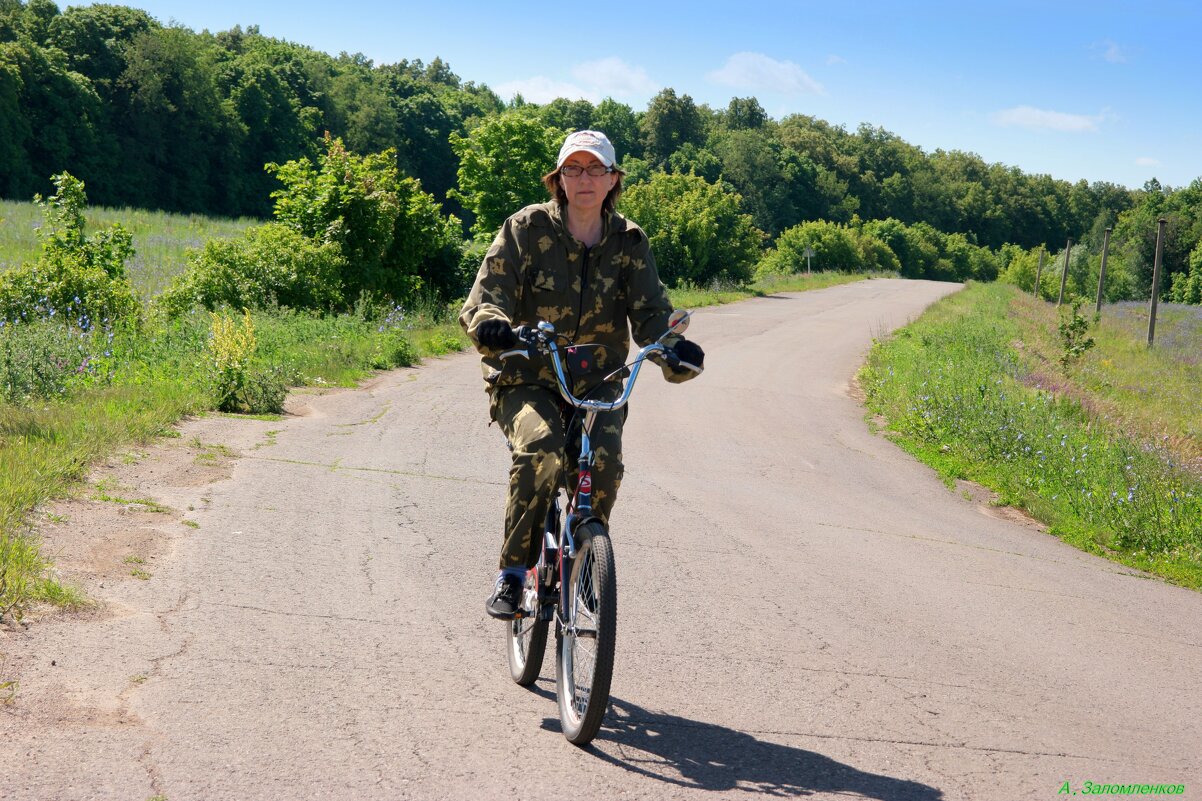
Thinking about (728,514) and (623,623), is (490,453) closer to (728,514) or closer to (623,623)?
Answer: (728,514)

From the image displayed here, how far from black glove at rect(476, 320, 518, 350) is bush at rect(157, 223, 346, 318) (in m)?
14.3

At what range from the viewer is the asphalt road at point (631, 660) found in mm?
3660

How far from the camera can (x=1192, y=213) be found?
11181 cm

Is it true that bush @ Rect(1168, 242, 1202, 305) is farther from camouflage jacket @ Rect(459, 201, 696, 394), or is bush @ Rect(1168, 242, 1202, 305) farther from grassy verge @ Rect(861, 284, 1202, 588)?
camouflage jacket @ Rect(459, 201, 696, 394)

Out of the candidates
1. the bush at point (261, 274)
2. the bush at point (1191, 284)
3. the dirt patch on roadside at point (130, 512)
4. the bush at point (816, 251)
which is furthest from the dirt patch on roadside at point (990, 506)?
the bush at point (1191, 284)

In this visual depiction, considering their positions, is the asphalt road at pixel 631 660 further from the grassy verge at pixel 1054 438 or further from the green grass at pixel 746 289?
the green grass at pixel 746 289

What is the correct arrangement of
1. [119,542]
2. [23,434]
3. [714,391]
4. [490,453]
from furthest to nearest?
1. [714,391]
2. [490,453]
3. [23,434]
4. [119,542]

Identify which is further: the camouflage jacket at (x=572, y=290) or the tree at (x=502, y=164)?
the tree at (x=502, y=164)

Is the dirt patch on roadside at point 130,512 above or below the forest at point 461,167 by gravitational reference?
below

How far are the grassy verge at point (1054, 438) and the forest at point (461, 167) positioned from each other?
9.88 metres

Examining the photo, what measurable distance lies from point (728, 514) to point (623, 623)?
10.8 ft

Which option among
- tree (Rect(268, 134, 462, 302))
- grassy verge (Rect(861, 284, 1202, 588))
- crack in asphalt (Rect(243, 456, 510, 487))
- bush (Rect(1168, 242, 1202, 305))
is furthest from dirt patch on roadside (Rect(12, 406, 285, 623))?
bush (Rect(1168, 242, 1202, 305))

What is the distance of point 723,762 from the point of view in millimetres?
3869

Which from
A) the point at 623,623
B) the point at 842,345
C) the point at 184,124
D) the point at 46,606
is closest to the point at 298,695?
the point at 46,606
